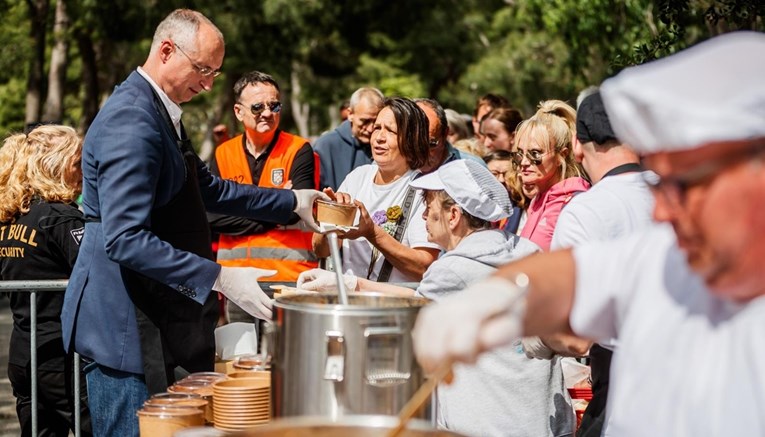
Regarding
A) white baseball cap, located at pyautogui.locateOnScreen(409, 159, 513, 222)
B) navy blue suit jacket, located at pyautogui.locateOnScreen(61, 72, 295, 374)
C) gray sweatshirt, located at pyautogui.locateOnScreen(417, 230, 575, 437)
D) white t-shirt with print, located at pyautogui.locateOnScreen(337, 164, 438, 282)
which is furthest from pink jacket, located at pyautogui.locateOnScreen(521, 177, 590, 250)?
navy blue suit jacket, located at pyautogui.locateOnScreen(61, 72, 295, 374)

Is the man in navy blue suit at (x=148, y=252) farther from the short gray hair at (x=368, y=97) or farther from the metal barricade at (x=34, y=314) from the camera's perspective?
the short gray hair at (x=368, y=97)

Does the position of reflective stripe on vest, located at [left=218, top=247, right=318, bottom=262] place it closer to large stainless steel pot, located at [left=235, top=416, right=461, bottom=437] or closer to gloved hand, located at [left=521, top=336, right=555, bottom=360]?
gloved hand, located at [left=521, top=336, right=555, bottom=360]

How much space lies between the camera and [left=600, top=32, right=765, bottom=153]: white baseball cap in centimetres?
160

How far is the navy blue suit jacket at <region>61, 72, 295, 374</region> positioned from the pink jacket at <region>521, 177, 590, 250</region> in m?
1.89

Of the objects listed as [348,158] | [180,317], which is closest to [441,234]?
[180,317]

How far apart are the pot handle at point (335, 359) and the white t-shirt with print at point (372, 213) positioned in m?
2.41

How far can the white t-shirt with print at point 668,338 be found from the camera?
168 cm

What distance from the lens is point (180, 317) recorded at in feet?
12.0

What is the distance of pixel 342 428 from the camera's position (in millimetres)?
2146

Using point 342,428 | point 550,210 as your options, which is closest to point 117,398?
point 342,428

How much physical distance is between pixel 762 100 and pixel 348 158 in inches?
218

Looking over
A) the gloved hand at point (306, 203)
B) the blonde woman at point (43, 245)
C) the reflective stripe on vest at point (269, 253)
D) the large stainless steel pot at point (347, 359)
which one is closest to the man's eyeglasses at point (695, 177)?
the large stainless steel pot at point (347, 359)

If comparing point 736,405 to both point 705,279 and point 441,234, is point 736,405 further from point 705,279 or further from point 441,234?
point 441,234

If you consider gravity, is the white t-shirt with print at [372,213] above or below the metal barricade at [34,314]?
above
